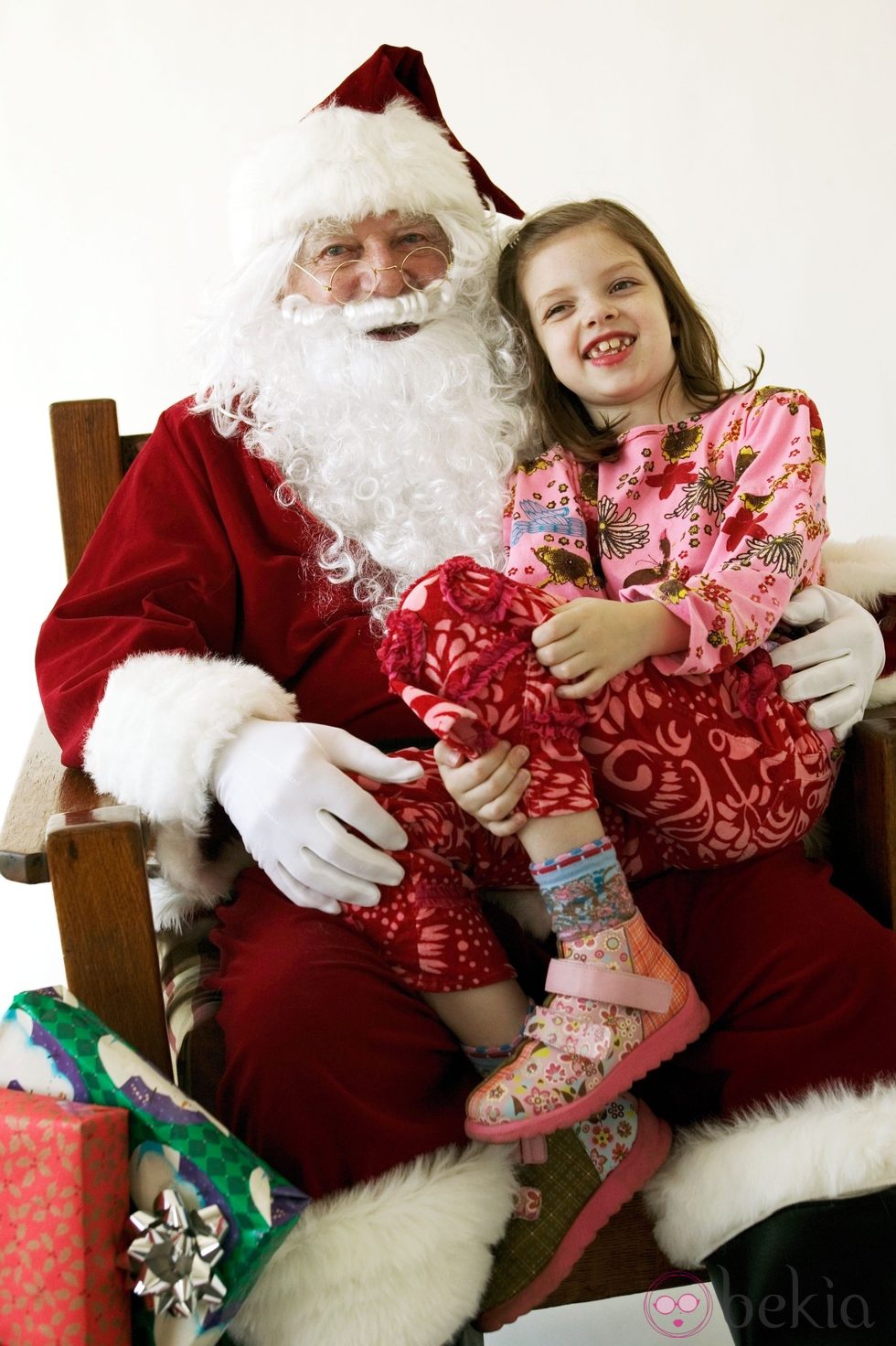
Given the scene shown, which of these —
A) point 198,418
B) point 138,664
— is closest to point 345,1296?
point 138,664

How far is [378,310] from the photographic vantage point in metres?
1.82

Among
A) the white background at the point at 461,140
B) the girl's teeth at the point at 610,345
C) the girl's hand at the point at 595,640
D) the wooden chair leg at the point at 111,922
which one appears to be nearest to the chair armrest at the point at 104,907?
the wooden chair leg at the point at 111,922

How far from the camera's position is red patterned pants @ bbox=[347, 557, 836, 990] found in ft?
4.42

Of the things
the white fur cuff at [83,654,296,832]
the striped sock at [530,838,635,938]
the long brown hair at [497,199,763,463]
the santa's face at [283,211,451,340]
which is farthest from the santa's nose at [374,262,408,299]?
the striped sock at [530,838,635,938]

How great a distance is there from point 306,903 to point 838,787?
0.70 meters

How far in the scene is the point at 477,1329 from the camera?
135 cm

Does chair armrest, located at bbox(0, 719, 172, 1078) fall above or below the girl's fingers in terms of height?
below

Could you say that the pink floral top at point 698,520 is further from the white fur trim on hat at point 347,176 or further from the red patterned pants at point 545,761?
the white fur trim on hat at point 347,176

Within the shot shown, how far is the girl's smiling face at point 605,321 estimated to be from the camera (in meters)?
1.75

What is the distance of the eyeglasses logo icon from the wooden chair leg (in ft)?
3.17

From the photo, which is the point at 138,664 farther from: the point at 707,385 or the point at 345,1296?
the point at 707,385

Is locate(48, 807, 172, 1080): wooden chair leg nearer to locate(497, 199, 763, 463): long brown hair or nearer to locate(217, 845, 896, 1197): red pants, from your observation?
locate(217, 845, 896, 1197): red pants

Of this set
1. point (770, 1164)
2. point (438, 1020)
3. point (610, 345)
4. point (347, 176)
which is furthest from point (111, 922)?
point (347, 176)

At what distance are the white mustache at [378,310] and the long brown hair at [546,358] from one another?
111mm
